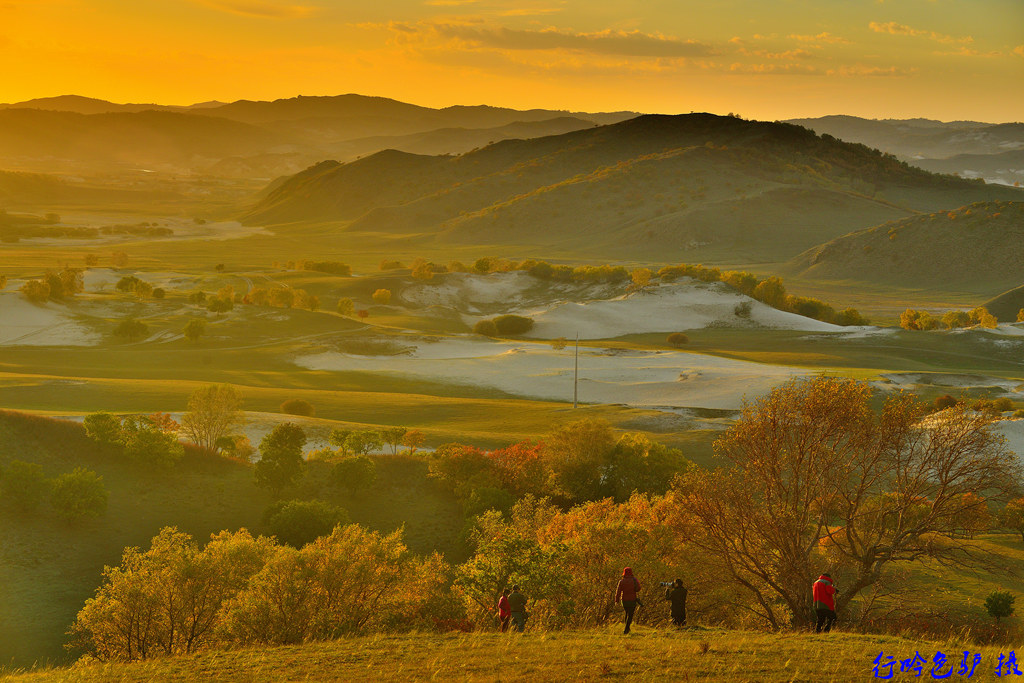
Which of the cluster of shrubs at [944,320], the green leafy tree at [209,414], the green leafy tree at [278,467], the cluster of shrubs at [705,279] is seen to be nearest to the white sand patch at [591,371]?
the cluster of shrubs at [705,279]

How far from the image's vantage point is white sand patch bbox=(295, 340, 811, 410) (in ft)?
281

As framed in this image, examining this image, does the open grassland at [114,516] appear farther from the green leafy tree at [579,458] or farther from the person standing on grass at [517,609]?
the person standing on grass at [517,609]

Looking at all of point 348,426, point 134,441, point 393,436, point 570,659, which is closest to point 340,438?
point 393,436

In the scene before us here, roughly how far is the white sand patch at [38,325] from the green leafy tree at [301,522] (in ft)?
269

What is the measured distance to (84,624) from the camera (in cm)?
3059

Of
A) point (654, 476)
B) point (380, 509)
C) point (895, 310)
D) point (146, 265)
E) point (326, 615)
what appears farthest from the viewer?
point (146, 265)

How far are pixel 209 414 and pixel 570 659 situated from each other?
44821 millimetres

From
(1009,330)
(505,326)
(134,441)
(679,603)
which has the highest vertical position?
(1009,330)

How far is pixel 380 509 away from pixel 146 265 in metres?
167

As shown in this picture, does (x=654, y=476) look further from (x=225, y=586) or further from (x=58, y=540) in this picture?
(x=58, y=540)

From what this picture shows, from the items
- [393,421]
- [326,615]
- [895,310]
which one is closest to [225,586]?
[326,615]

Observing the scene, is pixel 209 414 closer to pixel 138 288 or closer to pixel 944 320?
pixel 138 288

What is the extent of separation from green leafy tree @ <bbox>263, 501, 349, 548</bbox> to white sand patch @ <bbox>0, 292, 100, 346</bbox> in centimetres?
8214

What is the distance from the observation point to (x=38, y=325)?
11975cm
